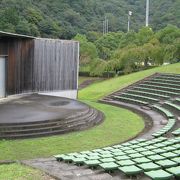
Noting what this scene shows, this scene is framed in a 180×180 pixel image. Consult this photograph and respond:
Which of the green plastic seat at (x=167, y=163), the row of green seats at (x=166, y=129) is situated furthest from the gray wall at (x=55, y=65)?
the green plastic seat at (x=167, y=163)

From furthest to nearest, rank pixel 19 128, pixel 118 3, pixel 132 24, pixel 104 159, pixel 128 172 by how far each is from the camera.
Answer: pixel 118 3, pixel 132 24, pixel 19 128, pixel 104 159, pixel 128 172

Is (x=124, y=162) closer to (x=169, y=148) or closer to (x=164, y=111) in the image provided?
(x=169, y=148)

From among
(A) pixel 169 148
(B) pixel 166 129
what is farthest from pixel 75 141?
(A) pixel 169 148

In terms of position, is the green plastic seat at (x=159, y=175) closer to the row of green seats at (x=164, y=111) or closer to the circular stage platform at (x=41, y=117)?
the circular stage platform at (x=41, y=117)

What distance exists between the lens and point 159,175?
19.7ft

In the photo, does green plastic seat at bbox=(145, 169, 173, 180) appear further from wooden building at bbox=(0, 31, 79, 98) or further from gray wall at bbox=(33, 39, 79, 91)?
gray wall at bbox=(33, 39, 79, 91)

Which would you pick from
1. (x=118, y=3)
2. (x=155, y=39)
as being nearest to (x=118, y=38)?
(x=155, y=39)

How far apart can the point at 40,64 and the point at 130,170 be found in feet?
47.7

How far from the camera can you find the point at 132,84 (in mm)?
23375

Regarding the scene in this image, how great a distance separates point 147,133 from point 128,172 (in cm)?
687

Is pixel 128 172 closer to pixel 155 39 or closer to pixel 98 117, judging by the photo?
pixel 98 117

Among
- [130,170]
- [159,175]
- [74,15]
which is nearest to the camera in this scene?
[159,175]

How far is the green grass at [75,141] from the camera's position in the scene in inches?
405

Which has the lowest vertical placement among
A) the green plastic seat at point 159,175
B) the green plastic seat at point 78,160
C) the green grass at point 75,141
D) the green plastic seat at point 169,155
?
the green grass at point 75,141
